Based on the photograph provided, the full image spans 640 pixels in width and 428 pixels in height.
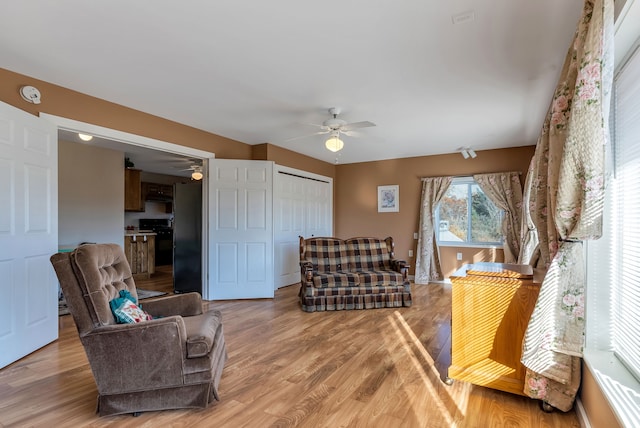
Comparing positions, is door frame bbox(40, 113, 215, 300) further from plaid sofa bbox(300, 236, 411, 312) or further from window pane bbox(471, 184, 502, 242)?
window pane bbox(471, 184, 502, 242)

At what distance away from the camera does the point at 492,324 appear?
2.26 metres

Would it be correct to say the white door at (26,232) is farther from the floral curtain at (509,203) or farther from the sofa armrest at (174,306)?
the floral curtain at (509,203)

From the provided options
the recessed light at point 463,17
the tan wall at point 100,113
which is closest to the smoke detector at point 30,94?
the tan wall at point 100,113

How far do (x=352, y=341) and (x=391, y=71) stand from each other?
8.38 feet

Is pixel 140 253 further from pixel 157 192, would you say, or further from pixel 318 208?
pixel 318 208

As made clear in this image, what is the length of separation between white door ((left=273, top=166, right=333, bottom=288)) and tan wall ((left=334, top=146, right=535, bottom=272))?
0.61 m

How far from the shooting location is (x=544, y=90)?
3365 mm

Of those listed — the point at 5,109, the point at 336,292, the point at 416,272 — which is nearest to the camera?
the point at 5,109

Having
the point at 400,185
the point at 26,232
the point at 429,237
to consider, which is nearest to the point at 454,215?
the point at 429,237

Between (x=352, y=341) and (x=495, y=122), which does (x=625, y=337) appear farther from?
(x=495, y=122)

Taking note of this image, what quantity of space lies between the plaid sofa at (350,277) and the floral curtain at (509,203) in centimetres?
226

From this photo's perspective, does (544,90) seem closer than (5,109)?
No

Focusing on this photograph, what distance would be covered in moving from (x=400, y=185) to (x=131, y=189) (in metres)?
5.56

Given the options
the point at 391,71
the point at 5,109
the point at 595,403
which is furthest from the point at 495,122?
the point at 5,109
